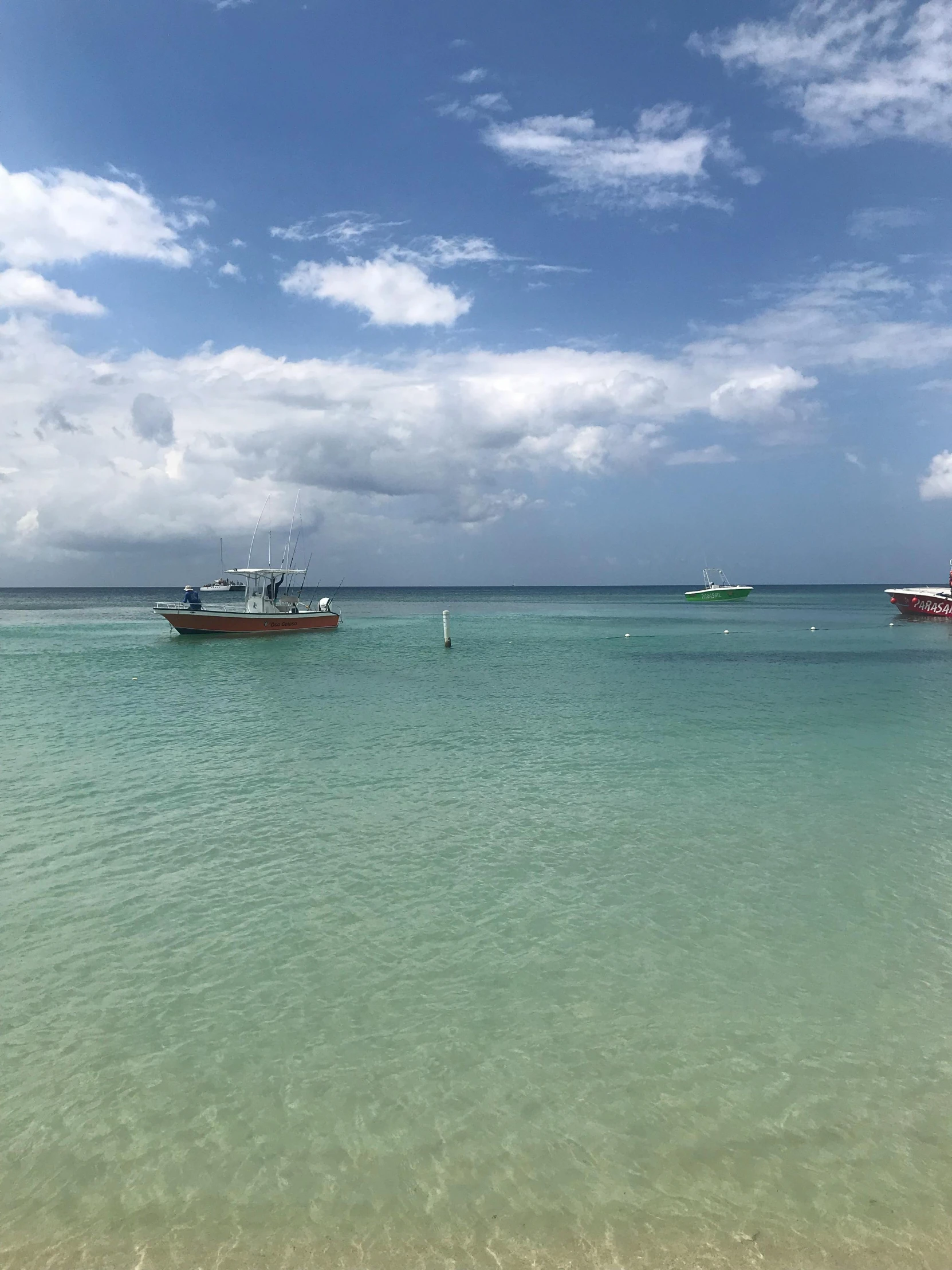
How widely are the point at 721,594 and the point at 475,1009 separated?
166471 mm

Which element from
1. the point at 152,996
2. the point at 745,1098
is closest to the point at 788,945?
the point at 745,1098

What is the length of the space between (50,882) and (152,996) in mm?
4393

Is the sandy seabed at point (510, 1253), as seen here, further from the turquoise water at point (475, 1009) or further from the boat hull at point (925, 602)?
the boat hull at point (925, 602)

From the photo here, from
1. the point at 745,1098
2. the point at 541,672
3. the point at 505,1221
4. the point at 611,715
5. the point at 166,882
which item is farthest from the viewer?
the point at 541,672

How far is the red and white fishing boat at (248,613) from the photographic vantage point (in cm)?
6347

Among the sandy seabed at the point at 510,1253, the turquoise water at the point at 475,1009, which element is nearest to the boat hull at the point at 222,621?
the turquoise water at the point at 475,1009

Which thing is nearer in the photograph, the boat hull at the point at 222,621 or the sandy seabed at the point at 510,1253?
the sandy seabed at the point at 510,1253

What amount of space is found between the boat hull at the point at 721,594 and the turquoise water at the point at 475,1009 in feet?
485

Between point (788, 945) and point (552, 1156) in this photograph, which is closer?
point (552, 1156)

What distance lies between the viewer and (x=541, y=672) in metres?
42.8

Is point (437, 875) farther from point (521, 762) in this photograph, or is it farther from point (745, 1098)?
point (521, 762)

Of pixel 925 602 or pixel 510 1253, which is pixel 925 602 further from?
pixel 510 1253

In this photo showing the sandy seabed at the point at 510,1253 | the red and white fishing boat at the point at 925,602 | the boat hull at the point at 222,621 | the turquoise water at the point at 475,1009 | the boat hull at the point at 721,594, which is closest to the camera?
the sandy seabed at the point at 510,1253

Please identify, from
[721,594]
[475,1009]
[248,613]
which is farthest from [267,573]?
[721,594]
